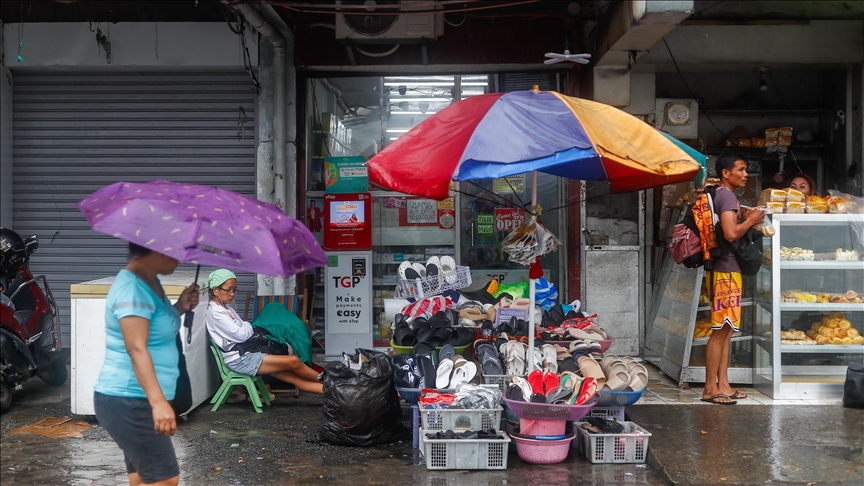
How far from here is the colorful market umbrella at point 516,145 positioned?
14.7 ft

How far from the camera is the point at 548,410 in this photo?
4.91m

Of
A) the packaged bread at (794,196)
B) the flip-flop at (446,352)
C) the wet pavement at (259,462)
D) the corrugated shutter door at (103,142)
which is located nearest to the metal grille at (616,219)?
the packaged bread at (794,196)

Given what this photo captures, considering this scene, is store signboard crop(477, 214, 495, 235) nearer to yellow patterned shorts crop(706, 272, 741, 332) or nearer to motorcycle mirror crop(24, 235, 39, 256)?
yellow patterned shorts crop(706, 272, 741, 332)

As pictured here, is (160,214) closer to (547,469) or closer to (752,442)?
(547,469)

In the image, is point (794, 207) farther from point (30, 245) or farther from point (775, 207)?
point (30, 245)

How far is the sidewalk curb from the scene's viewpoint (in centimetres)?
A: 473

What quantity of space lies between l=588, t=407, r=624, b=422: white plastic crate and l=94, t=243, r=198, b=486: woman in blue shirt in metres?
3.12

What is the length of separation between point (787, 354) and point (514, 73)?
4185mm

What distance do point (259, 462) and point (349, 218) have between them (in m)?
3.73

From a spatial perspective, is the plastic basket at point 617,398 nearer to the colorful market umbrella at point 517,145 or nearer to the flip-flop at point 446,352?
the colorful market umbrella at point 517,145

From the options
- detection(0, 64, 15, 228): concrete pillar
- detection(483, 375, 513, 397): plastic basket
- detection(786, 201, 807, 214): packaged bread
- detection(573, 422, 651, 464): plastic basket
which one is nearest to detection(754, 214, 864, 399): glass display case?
detection(786, 201, 807, 214): packaged bread

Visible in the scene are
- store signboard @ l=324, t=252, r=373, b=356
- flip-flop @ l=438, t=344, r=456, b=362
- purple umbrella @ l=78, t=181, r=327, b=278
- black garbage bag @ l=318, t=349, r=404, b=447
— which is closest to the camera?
purple umbrella @ l=78, t=181, r=327, b=278

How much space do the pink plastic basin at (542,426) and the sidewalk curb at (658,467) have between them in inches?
25.8

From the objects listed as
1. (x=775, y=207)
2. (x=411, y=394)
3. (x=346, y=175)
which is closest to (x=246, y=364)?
(x=411, y=394)
